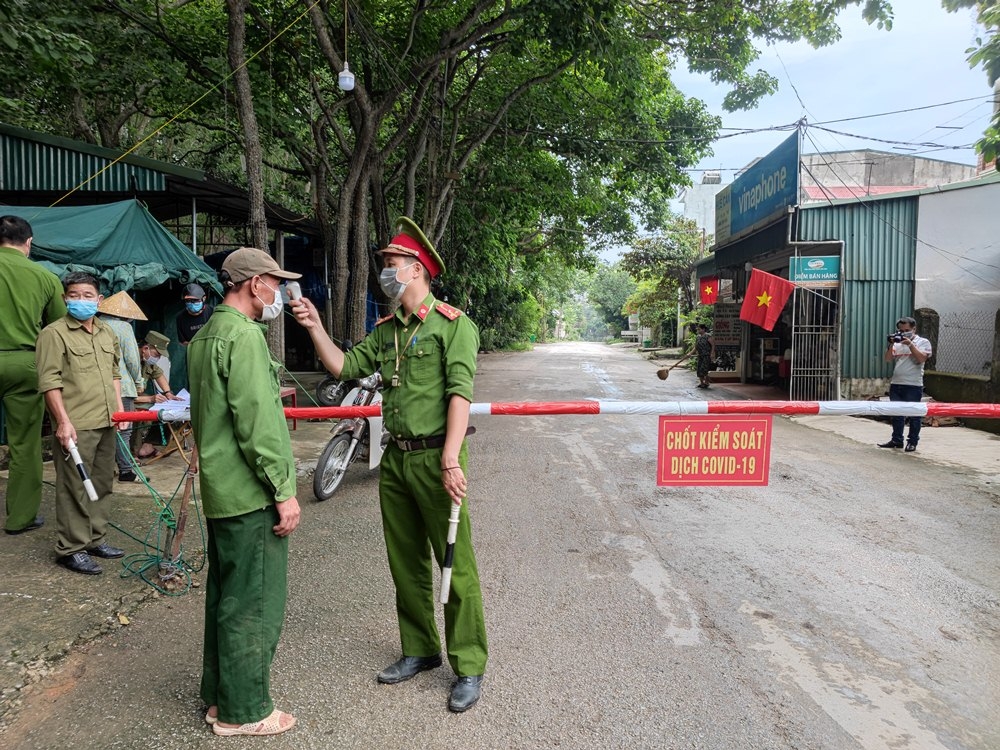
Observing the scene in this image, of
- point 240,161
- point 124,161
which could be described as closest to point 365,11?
point 124,161

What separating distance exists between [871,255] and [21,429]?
14.4m

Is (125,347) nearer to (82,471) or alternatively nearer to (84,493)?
(84,493)

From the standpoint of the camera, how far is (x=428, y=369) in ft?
9.21

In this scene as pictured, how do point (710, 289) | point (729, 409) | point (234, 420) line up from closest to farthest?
1. point (234, 420)
2. point (729, 409)
3. point (710, 289)

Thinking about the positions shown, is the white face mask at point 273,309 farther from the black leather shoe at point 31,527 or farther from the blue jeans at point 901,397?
the blue jeans at point 901,397

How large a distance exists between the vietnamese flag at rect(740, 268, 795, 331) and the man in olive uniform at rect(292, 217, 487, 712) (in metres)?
11.4

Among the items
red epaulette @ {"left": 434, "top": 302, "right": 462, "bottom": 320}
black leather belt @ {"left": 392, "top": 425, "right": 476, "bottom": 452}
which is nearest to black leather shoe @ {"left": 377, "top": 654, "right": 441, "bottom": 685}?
black leather belt @ {"left": 392, "top": 425, "right": 476, "bottom": 452}

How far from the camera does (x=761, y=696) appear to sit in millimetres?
2807

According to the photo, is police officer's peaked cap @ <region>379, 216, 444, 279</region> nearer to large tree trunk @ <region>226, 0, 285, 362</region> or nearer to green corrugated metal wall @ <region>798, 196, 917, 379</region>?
large tree trunk @ <region>226, 0, 285, 362</region>

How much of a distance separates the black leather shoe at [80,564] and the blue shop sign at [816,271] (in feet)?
42.7

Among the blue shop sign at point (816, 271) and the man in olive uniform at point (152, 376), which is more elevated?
the blue shop sign at point (816, 271)

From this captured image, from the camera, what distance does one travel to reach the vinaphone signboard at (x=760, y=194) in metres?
13.6

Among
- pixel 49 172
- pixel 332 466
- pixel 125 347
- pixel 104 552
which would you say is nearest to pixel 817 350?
pixel 332 466

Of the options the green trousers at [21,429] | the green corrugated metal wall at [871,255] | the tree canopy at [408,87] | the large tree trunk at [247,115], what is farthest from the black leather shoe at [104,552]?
the green corrugated metal wall at [871,255]
